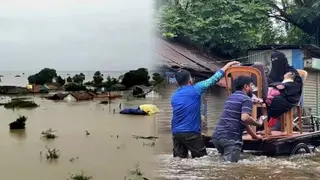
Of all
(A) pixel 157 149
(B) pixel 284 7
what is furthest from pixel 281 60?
(B) pixel 284 7

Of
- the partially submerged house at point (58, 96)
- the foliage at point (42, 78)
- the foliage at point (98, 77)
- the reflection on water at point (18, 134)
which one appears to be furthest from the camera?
the partially submerged house at point (58, 96)

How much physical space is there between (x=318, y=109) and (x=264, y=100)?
1959mm

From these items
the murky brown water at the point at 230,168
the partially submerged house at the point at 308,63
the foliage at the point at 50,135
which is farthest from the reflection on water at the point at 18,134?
the murky brown water at the point at 230,168

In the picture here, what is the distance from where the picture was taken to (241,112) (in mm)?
2738

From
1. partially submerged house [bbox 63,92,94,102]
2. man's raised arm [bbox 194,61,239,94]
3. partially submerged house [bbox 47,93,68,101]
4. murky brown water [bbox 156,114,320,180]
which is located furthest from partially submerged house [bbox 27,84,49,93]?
man's raised arm [bbox 194,61,239,94]

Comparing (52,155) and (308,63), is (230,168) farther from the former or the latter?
(52,155)

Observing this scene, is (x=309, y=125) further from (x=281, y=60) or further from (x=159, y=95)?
(x=159, y=95)

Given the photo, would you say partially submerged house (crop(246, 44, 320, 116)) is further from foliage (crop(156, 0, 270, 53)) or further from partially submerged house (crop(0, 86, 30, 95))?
partially submerged house (crop(0, 86, 30, 95))

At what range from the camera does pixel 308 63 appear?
15.5ft

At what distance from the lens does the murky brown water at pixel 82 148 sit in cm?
319

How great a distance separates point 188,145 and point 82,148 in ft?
17.5

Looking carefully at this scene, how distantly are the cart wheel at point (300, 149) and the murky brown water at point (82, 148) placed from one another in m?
1.12

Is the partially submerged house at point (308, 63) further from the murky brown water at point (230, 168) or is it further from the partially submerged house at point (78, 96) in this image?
the partially submerged house at point (78, 96)

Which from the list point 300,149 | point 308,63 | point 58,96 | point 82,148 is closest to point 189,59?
point 300,149
